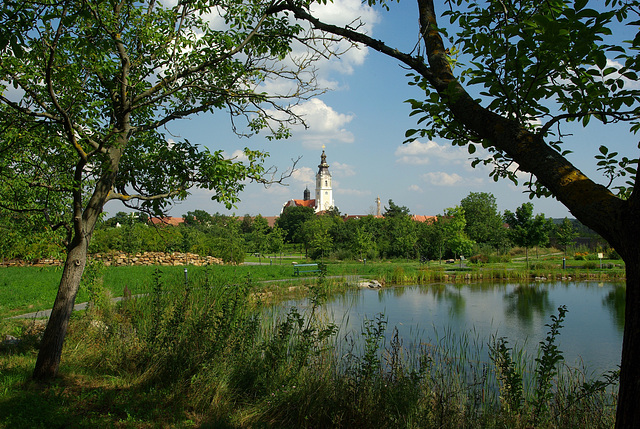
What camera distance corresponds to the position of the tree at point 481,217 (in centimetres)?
4356

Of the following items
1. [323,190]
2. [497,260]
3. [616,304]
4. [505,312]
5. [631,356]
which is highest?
[323,190]

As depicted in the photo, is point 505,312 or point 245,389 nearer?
point 245,389

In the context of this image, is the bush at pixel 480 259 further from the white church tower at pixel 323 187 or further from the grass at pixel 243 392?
the white church tower at pixel 323 187

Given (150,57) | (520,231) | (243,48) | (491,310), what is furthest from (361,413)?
(520,231)

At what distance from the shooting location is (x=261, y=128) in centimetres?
570

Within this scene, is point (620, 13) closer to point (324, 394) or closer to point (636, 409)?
point (636, 409)

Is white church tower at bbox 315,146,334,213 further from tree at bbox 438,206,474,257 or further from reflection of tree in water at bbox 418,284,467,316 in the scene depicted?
reflection of tree in water at bbox 418,284,467,316

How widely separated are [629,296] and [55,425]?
4.03 m

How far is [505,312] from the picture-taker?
13.0m

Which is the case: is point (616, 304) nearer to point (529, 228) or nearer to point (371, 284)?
point (371, 284)

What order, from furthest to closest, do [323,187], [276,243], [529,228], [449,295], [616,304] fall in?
[323,187]
[276,243]
[529,228]
[449,295]
[616,304]

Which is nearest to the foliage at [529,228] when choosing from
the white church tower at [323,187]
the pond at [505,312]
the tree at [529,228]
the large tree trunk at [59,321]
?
the tree at [529,228]

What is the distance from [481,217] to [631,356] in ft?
171

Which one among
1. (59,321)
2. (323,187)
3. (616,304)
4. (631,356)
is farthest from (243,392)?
(323,187)
